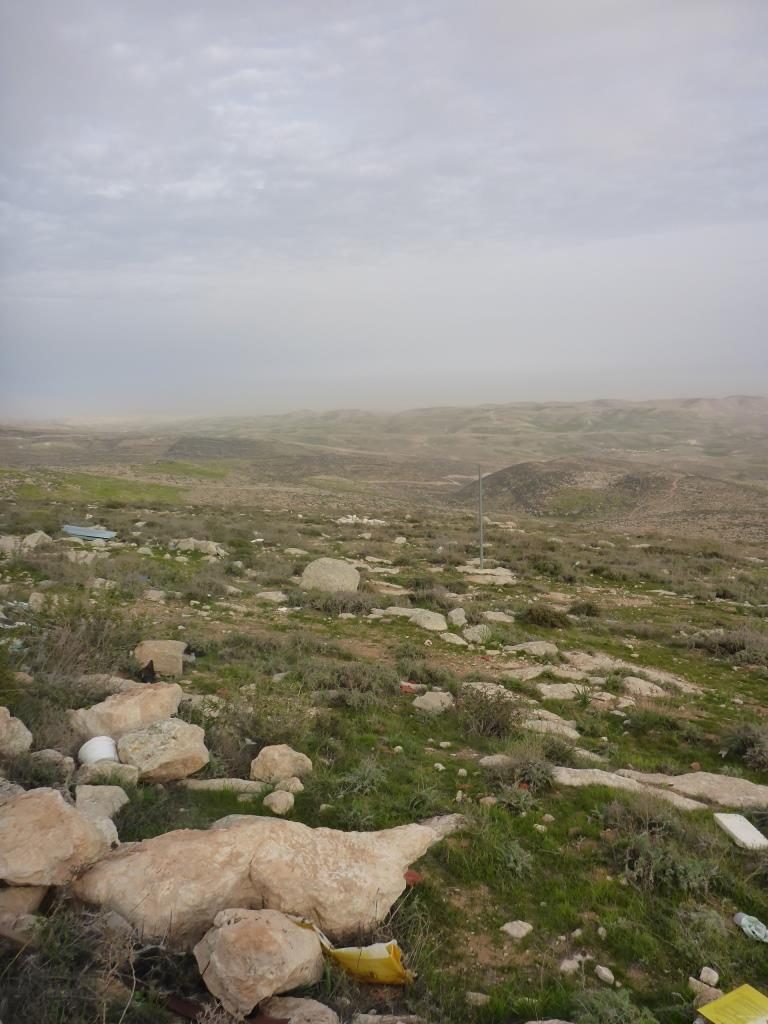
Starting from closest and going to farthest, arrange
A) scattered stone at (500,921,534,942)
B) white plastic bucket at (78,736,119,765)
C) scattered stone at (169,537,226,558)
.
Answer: scattered stone at (500,921,534,942), white plastic bucket at (78,736,119,765), scattered stone at (169,537,226,558)

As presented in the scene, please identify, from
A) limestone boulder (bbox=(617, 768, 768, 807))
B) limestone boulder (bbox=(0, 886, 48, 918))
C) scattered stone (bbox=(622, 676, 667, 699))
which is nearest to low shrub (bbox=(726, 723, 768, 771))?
limestone boulder (bbox=(617, 768, 768, 807))

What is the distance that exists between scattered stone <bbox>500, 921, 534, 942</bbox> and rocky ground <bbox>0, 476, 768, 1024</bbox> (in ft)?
0.05

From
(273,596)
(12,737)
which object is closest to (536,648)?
(273,596)

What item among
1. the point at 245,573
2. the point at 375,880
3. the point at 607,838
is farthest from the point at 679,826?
the point at 245,573

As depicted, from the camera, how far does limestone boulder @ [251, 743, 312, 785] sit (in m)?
5.54

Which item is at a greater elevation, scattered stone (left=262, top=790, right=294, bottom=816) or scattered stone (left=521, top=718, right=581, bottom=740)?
scattered stone (left=262, top=790, right=294, bottom=816)

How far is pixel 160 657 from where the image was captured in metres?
7.94

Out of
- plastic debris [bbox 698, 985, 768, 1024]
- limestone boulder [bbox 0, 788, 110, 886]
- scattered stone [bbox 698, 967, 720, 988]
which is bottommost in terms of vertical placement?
scattered stone [bbox 698, 967, 720, 988]

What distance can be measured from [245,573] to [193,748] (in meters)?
10.7

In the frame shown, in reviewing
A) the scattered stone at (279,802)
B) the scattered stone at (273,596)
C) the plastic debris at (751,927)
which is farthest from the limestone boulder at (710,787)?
the scattered stone at (273,596)

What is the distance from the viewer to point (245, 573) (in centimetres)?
1585

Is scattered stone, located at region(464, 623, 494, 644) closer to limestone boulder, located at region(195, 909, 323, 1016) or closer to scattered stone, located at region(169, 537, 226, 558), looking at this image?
limestone boulder, located at region(195, 909, 323, 1016)

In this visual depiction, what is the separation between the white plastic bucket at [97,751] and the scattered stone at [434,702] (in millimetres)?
3889

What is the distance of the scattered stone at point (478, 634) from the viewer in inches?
448
